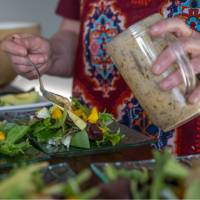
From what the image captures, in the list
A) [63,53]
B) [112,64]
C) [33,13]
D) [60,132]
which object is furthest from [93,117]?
[33,13]

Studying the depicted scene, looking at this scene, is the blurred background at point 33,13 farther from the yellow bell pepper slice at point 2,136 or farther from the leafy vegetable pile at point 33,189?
the leafy vegetable pile at point 33,189

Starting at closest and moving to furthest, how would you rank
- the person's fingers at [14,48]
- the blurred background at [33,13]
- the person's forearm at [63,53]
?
the person's fingers at [14,48] < the person's forearm at [63,53] < the blurred background at [33,13]

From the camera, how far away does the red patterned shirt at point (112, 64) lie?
103 centimetres

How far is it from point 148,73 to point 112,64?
420 millimetres

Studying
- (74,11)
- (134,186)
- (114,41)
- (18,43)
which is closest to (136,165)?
(134,186)

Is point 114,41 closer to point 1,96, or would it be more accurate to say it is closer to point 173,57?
point 173,57

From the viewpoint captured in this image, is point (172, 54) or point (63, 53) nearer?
point (172, 54)

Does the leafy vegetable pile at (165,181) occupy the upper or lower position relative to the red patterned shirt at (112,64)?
upper

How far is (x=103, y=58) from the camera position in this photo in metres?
1.12

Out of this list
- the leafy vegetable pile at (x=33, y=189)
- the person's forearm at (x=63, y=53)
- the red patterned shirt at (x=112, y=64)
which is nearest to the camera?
the leafy vegetable pile at (x=33, y=189)

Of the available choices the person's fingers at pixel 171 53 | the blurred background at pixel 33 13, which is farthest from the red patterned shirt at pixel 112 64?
the blurred background at pixel 33 13

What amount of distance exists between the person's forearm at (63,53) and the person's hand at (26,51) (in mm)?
165

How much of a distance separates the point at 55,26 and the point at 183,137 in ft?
3.69

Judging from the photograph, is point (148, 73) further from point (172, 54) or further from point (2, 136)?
point (2, 136)
